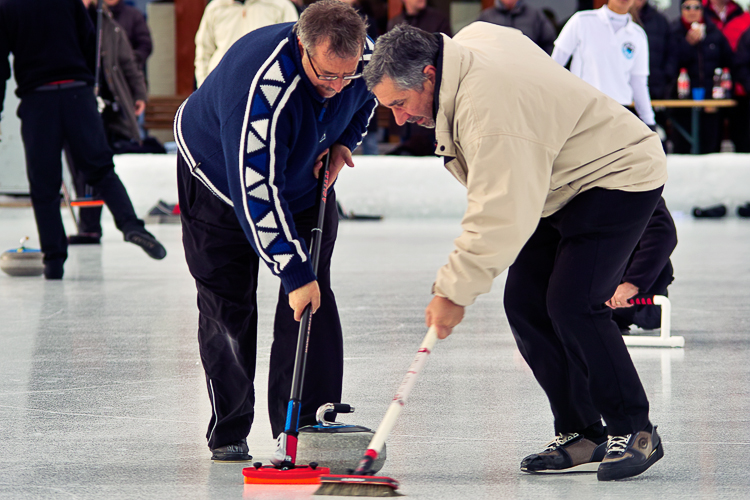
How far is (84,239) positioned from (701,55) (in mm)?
6521

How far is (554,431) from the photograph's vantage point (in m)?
3.11

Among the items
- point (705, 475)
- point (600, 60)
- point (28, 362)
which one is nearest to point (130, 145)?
point (600, 60)

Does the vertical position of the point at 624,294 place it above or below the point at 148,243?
above

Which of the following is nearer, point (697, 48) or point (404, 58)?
point (404, 58)

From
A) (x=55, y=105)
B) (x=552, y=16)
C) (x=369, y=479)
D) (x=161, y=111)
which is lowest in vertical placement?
(x=161, y=111)

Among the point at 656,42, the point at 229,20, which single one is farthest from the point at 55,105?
the point at 656,42

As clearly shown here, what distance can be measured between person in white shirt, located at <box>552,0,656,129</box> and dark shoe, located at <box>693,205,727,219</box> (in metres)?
3.64

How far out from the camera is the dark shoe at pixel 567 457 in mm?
2764

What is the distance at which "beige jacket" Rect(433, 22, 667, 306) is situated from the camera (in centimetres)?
238

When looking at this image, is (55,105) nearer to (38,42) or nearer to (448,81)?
(38,42)

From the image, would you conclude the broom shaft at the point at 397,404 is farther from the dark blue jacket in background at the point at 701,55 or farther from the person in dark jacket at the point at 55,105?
the dark blue jacket in background at the point at 701,55

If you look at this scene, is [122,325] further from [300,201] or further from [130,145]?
[130,145]

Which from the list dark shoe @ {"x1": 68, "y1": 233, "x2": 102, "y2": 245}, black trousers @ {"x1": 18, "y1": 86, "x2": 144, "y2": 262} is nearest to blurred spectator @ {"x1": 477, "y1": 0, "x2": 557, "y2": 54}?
dark shoe @ {"x1": 68, "y1": 233, "x2": 102, "y2": 245}

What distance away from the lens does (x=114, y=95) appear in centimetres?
805
